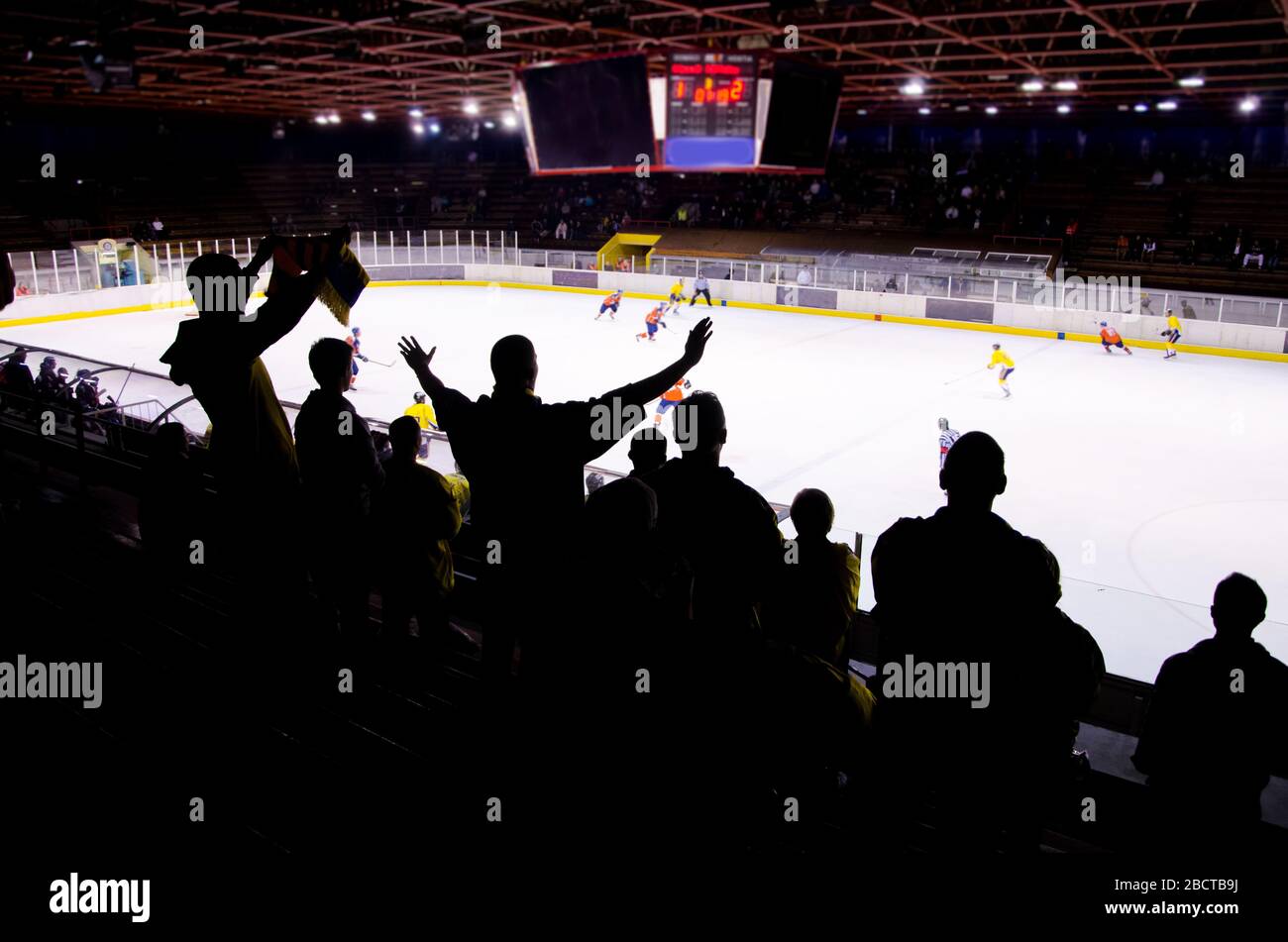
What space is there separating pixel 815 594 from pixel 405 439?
166 centimetres

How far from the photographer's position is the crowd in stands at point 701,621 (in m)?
1.96

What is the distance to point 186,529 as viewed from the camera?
3.95 meters

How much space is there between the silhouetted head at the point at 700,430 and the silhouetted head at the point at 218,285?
4.39ft

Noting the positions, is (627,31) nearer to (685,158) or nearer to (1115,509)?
(685,158)

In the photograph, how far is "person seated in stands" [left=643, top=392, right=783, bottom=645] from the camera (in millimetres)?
2510

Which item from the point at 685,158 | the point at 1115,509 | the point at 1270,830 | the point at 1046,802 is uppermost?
the point at 685,158

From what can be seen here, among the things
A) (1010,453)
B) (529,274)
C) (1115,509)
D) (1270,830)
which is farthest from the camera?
(529,274)

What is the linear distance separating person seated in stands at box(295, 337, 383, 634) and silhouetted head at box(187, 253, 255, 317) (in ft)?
1.49

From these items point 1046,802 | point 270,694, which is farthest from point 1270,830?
point 270,694

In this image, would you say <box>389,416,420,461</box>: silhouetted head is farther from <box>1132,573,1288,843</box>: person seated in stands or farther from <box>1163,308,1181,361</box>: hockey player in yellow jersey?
<box>1163,308,1181,361</box>: hockey player in yellow jersey

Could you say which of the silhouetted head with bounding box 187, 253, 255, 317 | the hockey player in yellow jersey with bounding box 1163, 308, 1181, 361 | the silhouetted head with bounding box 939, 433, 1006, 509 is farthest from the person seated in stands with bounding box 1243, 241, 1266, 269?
the silhouetted head with bounding box 187, 253, 255, 317
